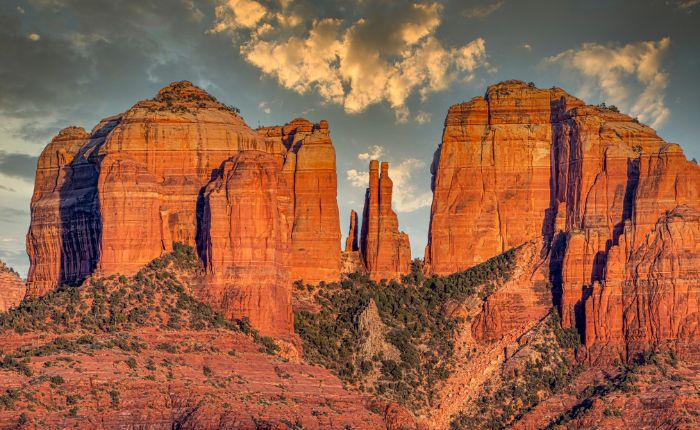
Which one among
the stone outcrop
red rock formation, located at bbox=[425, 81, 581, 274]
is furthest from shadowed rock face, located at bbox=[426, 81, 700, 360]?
the stone outcrop

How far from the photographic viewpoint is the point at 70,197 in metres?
173

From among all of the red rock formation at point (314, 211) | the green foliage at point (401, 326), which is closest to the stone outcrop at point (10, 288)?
the red rock formation at point (314, 211)

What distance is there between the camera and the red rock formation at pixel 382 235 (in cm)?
17612

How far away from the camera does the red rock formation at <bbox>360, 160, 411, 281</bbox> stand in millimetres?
176125

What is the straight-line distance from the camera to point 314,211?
6885 inches

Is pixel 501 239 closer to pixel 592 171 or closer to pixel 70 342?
pixel 592 171

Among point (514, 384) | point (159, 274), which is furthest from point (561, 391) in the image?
point (159, 274)

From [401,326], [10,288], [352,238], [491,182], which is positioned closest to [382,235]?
[352,238]

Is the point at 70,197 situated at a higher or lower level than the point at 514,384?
higher

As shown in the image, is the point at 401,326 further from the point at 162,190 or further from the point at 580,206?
the point at 162,190

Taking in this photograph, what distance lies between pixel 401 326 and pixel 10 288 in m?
32.9

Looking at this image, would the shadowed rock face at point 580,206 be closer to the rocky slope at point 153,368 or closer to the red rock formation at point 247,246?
the red rock formation at point 247,246

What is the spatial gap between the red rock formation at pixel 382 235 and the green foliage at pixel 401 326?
41.2 inches

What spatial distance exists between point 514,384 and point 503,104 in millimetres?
23511
